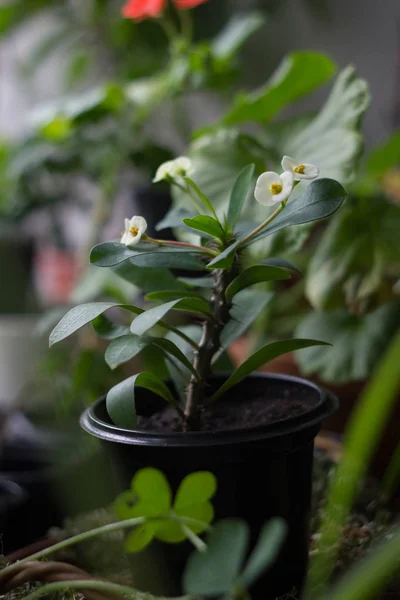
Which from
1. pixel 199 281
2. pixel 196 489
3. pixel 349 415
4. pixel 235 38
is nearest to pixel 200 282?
pixel 199 281

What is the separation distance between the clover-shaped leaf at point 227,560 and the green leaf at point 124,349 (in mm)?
162

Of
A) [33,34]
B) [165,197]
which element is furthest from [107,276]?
[33,34]

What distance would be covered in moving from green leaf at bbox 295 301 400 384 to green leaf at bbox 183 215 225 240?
397 millimetres

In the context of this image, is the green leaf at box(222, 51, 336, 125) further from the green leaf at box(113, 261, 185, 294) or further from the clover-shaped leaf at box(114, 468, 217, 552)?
the clover-shaped leaf at box(114, 468, 217, 552)

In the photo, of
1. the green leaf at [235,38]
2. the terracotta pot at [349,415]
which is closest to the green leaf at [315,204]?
the terracotta pot at [349,415]

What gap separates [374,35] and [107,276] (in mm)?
751

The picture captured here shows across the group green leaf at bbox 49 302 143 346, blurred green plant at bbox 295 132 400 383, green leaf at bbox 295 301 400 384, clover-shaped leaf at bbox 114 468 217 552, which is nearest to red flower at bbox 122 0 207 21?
blurred green plant at bbox 295 132 400 383

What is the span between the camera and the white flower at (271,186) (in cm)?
51

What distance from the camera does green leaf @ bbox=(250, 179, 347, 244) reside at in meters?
0.50

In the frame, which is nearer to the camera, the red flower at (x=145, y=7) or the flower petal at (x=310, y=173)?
the flower petal at (x=310, y=173)

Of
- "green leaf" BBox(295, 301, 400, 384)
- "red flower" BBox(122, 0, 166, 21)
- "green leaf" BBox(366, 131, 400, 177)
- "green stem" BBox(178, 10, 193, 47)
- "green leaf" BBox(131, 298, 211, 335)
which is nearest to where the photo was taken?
"green leaf" BBox(131, 298, 211, 335)

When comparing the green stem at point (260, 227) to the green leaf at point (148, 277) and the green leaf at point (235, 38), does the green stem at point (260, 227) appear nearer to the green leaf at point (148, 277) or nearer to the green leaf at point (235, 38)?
the green leaf at point (148, 277)

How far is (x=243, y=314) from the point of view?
0.63 metres

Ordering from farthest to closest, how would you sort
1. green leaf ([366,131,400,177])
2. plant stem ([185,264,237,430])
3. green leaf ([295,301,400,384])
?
1. green leaf ([366,131,400,177])
2. green leaf ([295,301,400,384])
3. plant stem ([185,264,237,430])
